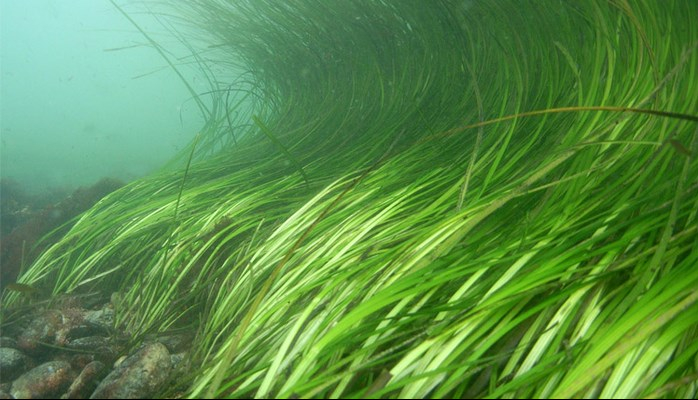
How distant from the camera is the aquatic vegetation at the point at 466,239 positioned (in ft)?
2.71

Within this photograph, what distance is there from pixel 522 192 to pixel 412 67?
7.31 ft

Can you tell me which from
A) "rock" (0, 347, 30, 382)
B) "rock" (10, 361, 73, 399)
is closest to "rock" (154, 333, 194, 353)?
"rock" (10, 361, 73, 399)

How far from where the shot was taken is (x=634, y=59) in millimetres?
1399

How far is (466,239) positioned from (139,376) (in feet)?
3.09

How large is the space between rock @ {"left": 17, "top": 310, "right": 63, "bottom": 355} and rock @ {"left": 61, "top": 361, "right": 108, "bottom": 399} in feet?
1.49

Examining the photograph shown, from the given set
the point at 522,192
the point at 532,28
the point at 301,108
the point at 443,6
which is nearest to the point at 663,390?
the point at 522,192

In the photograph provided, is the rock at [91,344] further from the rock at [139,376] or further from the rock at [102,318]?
the rock at [139,376]

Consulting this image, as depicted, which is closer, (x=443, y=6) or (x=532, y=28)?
(x=532, y=28)

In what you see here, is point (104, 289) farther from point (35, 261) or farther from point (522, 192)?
point (522, 192)

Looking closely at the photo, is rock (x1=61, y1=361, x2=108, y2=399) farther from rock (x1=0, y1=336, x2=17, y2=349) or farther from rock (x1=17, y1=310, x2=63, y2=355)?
rock (x1=0, y1=336, x2=17, y2=349)

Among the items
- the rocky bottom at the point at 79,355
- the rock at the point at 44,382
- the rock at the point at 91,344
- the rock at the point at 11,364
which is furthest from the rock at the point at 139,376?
the rock at the point at 11,364

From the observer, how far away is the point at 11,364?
1489 mm

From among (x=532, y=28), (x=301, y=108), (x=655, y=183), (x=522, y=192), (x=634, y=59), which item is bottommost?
(x=655, y=183)

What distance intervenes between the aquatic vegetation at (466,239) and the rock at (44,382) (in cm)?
30
